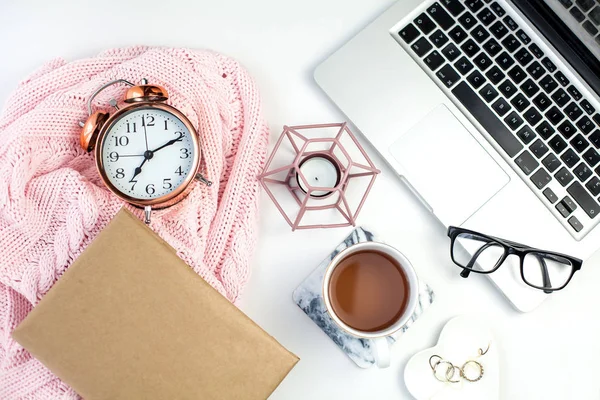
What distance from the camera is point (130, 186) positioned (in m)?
0.66

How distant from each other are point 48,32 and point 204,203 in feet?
1.07

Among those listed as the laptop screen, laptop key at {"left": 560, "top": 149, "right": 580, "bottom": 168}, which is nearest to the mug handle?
laptop key at {"left": 560, "top": 149, "right": 580, "bottom": 168}

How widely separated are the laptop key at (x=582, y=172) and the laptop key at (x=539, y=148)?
0.16ft

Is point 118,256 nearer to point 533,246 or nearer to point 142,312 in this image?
point 142,312

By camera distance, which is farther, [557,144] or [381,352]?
[557,144]

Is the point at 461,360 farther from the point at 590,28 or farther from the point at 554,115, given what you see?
the point at 590,28

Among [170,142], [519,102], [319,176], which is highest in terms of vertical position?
[170,142]

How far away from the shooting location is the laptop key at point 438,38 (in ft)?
2.45

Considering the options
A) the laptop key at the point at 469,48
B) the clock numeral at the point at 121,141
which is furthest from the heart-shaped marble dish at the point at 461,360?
the clock numeral at the point at 121,141

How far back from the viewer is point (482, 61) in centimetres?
75

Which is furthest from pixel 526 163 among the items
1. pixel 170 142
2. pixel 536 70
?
pixel 170 142

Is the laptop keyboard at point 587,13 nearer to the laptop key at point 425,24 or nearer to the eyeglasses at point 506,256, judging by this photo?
the laptop key at point 425,24

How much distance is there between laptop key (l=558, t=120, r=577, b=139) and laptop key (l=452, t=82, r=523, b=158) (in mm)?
59

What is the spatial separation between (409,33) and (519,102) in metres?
0.17
